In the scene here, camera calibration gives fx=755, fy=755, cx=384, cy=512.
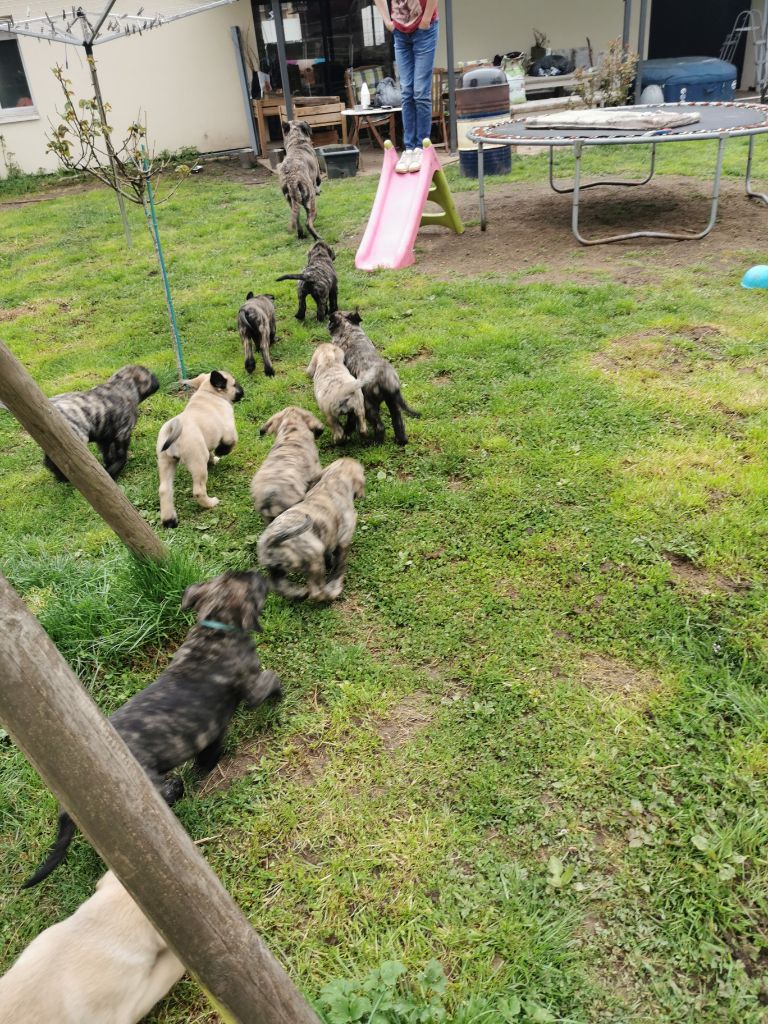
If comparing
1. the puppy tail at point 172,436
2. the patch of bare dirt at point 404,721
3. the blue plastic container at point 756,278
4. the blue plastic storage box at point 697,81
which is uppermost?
the blue plastic storage box at point 697,81

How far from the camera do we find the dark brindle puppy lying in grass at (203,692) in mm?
2766

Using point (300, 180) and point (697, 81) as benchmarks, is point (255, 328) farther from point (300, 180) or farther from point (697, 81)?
point (697, 81)

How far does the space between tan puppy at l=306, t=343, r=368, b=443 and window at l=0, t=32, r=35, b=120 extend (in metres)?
14.4

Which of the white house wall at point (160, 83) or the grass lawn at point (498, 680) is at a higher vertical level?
the white house wall at point (160, 83)

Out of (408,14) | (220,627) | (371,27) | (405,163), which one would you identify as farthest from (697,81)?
→ (220,627)

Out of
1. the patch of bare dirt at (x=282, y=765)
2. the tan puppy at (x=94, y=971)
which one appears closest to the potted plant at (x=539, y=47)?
the patch of bare dirt at (x=282, y=765)

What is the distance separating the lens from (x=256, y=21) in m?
16.5

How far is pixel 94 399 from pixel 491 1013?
429cm

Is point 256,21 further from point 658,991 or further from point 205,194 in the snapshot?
point 658,991

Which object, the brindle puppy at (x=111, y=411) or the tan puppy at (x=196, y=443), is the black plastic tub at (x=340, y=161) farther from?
the tan puppy at (x=196, y=443)

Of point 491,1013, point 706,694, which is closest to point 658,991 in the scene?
point 491,1013

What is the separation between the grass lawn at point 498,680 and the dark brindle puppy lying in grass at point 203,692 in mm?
191

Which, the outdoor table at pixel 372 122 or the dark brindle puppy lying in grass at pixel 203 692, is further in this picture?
the outdoor table at pixel 372 122

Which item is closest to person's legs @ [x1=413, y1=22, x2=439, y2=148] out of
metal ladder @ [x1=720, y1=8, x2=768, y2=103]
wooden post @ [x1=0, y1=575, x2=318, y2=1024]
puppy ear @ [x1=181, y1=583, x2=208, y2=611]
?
puppy ear @ [x1=181, y1=583, x2=208, y2=611]
